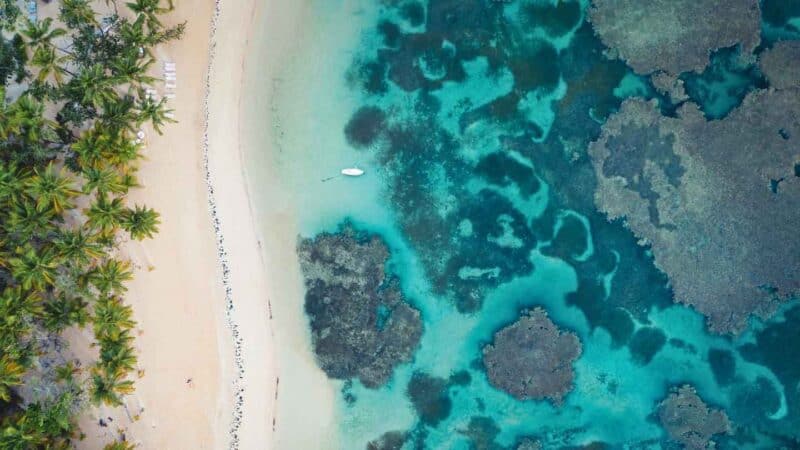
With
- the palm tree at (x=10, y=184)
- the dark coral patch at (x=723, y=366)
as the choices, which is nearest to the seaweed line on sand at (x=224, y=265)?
the palm tree at (x=10, y=184)

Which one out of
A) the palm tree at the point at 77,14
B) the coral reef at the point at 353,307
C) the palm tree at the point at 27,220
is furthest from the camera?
the coral reef at the point at 353,307

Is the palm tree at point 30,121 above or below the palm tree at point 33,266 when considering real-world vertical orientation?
above

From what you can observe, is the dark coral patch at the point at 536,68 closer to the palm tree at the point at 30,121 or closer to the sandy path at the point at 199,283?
the sandy path at the point at 199,283

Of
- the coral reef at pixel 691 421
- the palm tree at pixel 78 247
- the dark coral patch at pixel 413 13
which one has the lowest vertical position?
the coral reef at pixel 691 421

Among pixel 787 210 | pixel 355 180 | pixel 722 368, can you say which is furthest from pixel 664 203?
pixel 355 180

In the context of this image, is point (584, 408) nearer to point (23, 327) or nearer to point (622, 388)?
point (622, 388)

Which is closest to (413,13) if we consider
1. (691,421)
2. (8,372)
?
(8,372)

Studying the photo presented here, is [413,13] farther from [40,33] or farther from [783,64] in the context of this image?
[783,64]

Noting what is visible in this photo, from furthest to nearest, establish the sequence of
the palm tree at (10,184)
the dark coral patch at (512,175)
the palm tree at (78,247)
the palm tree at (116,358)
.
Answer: the dark coral patch at (512,175), the palm tree at (116,358), the palm tree at (78,247), the palm tree at (10,184)
